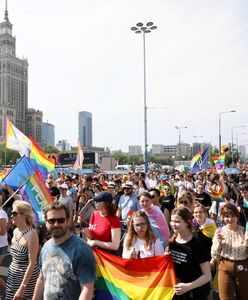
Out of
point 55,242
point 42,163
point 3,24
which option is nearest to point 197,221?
point 55,242

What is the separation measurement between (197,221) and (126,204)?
2.40 meters

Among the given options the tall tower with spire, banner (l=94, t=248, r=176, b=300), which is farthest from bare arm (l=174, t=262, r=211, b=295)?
the tall tower with spire

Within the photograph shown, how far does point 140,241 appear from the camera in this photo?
425 cm

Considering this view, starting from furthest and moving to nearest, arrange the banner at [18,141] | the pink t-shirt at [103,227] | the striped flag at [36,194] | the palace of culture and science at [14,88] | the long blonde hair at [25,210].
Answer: the palace of culture and science at [14,88], the banner at [18,141], the striped flag at [36,194], the pink t-shirt at [103,227], the long blonde hair at [25,210]

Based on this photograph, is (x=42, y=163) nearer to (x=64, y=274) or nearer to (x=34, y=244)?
(x=34, y=244)

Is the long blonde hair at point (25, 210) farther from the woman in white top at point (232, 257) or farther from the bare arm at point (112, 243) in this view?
the woman in white top at point (232, 257)

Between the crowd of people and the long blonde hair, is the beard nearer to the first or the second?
the crowd of people

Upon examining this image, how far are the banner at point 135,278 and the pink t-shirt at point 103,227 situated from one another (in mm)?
443

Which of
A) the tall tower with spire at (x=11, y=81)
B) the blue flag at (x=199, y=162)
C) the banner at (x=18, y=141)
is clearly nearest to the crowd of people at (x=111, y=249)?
the banner at (x=18, y=141)

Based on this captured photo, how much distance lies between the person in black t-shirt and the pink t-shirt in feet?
3.84

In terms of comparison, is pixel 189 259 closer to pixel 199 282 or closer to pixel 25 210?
pixel 199 282

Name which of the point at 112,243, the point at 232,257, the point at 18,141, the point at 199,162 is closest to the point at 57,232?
the point at 112,243

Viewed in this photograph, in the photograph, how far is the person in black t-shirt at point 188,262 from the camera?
339 cm

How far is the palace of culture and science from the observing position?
142 m
